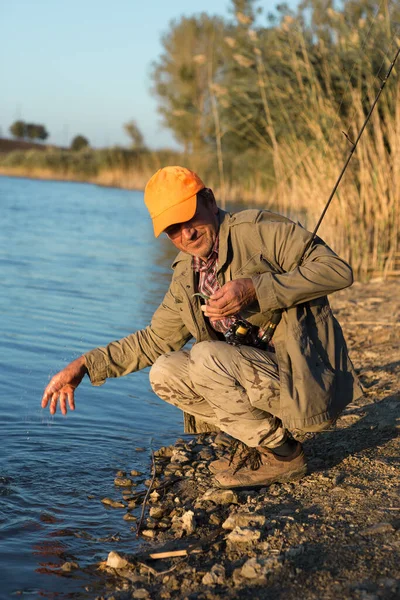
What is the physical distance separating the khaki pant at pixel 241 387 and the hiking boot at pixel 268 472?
3.8 inches

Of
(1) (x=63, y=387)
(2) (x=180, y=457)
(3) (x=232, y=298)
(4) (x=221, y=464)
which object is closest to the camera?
(3) (x=232, y=298)

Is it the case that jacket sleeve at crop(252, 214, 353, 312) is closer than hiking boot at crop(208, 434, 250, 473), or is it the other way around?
jacket sleeve at crop(252, 214, 353, 312)

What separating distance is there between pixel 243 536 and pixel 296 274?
41.5 inches

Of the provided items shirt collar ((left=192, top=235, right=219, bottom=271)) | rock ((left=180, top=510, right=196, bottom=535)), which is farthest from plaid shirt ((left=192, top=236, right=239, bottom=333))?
rock ((left=180, top=510, right=196, bottom=535))

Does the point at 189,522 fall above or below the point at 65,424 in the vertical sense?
above

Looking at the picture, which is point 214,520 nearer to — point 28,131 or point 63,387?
point 63,387

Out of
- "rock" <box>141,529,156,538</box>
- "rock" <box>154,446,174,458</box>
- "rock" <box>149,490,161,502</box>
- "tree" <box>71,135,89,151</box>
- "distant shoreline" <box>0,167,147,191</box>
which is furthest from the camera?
"tree" <box>71,135,89,151</box>

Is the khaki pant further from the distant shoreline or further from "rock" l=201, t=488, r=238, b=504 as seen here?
the distant shoreline

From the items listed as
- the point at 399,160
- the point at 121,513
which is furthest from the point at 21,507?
the point at 399,160

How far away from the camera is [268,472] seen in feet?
11.8

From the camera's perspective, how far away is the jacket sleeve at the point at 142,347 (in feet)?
12.1

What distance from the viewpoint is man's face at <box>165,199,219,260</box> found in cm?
331

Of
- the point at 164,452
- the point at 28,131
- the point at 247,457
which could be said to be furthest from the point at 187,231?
the point at 28,131

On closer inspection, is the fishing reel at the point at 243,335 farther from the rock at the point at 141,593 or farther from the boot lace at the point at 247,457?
the rock at the point at 141,593
